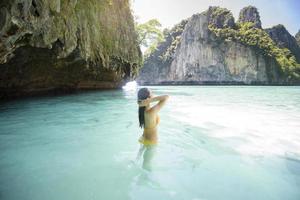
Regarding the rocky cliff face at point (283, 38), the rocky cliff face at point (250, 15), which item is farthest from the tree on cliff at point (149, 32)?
the rocky cliff face at point (283, 38)

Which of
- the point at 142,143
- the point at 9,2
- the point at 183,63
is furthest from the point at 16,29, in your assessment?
the point at 183,63

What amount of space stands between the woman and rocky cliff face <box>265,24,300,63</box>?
118 m

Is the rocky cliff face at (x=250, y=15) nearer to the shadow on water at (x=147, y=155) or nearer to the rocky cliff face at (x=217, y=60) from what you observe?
the rocky cliff face at (x=217, y=60)

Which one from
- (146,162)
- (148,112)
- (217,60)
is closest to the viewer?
(146,162)

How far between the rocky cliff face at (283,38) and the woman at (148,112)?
117935 millimetres

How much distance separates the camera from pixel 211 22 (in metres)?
93.2

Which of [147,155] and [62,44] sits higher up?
[62,44]

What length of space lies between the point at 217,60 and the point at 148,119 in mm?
86231

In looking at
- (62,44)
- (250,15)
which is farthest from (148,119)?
(250,15)

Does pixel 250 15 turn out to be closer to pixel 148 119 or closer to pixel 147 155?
pixel 148 119

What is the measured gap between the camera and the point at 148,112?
4.62 meters

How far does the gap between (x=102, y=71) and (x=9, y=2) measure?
45.9 ft

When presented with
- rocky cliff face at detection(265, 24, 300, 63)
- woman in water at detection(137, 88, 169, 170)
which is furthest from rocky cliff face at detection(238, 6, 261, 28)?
woman in water at detection(137, 88, 169, 170)

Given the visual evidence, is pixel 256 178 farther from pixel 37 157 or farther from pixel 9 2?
pixel 9 2
